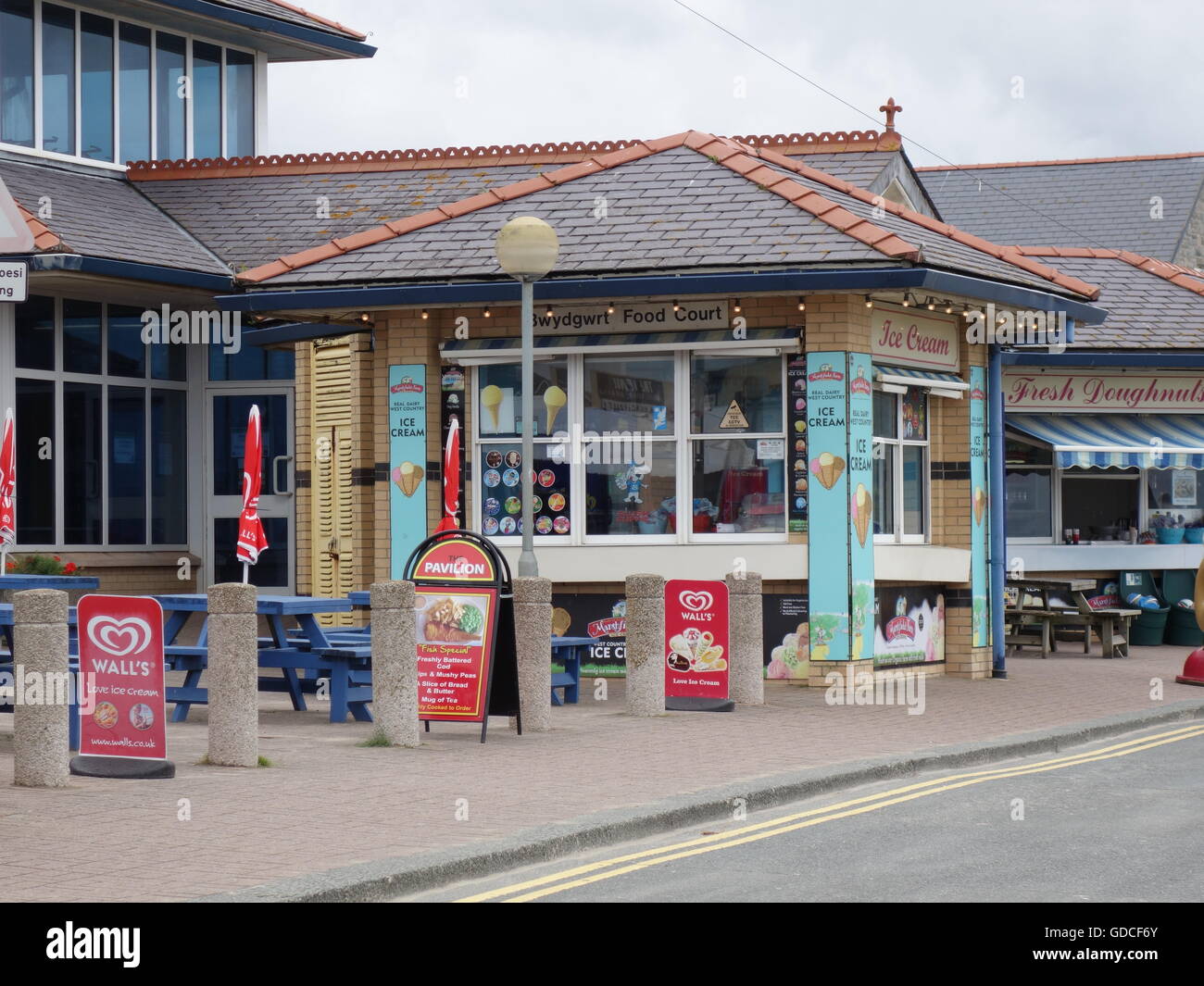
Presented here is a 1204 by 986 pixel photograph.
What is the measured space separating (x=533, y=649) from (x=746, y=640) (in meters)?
2.89

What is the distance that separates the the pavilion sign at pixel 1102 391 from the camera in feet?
82.7

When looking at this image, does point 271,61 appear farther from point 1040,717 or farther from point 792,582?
point 1040,717

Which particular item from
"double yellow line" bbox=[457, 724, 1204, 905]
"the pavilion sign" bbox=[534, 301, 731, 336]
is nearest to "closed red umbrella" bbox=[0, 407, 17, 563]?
"the pavilion sign" bbox=[534, 301, 731, 336]

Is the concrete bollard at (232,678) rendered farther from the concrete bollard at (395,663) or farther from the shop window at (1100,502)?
the shop window at (1100,502)

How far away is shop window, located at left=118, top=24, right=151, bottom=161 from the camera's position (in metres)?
24.9

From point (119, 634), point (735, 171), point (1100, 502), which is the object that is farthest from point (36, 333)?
point (1100, 502)

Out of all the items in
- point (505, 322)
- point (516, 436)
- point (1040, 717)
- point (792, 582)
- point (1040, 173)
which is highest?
point (1040, 173)

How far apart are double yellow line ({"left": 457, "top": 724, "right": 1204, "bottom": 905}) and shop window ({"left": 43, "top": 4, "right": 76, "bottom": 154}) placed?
16.7 m

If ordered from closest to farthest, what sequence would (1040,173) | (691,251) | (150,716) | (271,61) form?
(150,716)
(691,251)
(271,61)
(1040,173)

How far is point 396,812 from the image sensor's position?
9438mm

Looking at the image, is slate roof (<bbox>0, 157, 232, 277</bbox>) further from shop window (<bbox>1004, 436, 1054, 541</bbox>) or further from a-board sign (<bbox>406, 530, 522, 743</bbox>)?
shop window (<bbox>1004, 436, 1054, 541</bbox>)

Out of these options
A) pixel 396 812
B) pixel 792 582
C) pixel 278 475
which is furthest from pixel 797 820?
pixel 278 475

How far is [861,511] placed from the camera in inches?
675

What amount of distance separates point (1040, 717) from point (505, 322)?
6.66m
